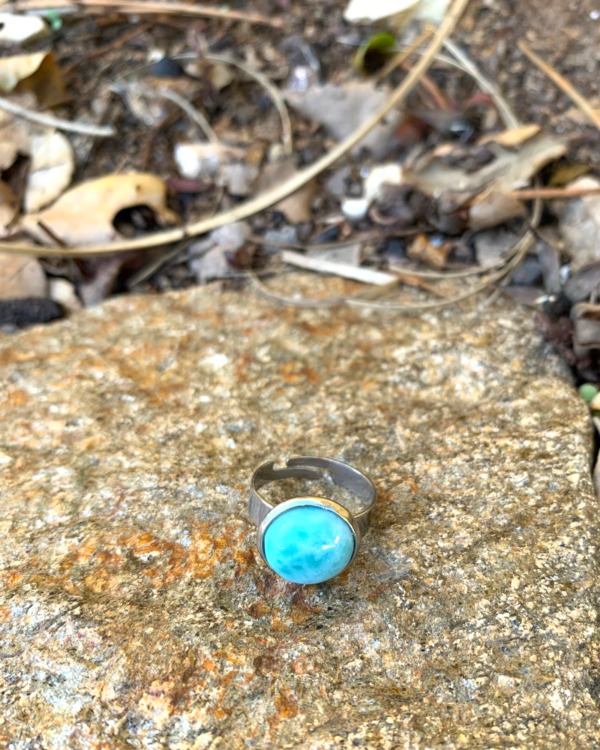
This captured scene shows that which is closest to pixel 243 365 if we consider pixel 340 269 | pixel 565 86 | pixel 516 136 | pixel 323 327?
pixel 323 327

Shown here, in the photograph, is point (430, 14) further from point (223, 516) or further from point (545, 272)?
point (223, 516)

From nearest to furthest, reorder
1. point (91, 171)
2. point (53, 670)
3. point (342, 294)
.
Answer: point (53, 670) < point (342, 294) < point (91, 171)

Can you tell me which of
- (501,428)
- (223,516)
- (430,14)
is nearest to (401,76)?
(430,14)

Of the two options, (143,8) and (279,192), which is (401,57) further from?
(143,8)

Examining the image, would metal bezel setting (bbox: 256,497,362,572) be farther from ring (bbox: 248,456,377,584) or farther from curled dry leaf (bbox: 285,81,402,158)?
curled dry leaf (bbox: 285,81,402,158)

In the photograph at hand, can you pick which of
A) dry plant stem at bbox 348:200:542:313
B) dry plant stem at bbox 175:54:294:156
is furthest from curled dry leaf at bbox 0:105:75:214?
dry plant stem at bbox 348:200:542:313

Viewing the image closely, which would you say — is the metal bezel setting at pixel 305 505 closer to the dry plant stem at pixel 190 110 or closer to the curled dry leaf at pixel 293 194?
the curled dry leaf at pixel 293 194

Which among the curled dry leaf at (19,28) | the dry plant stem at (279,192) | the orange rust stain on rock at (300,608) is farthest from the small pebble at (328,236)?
the curled dry leaf at (19,28)
